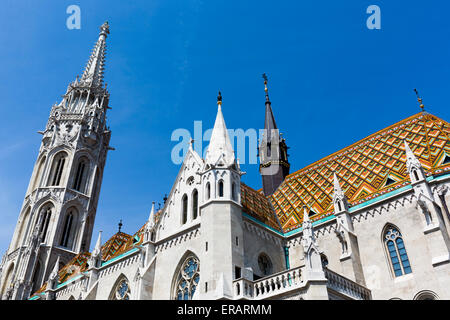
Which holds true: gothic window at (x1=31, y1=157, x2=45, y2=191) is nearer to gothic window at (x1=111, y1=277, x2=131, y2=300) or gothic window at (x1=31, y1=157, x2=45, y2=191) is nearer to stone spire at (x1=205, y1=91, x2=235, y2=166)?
gothic window at (x1=111, y1=277, x2=131, y2=300)

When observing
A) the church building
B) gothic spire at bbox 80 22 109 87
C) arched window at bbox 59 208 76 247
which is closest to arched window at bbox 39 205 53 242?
arched window at bbox 59 208 76 247

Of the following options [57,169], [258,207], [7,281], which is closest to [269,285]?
[258,207]

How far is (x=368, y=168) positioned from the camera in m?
24.9

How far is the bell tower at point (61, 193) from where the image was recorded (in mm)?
38562

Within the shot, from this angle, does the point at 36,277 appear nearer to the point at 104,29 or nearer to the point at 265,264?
the point at 265,264

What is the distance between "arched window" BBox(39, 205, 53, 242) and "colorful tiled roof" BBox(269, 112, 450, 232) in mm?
25205

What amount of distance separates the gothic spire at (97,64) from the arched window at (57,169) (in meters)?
11.5

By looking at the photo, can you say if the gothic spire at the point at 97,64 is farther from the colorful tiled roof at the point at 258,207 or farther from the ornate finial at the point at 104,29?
A: the colorful tiled roof at the point at 258,207

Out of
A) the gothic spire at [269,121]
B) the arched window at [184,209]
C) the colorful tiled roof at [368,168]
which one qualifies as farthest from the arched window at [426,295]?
the gothic spire at [269,121]

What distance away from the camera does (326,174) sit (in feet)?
92.1

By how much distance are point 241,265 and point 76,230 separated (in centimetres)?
2923

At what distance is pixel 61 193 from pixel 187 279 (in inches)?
1039
